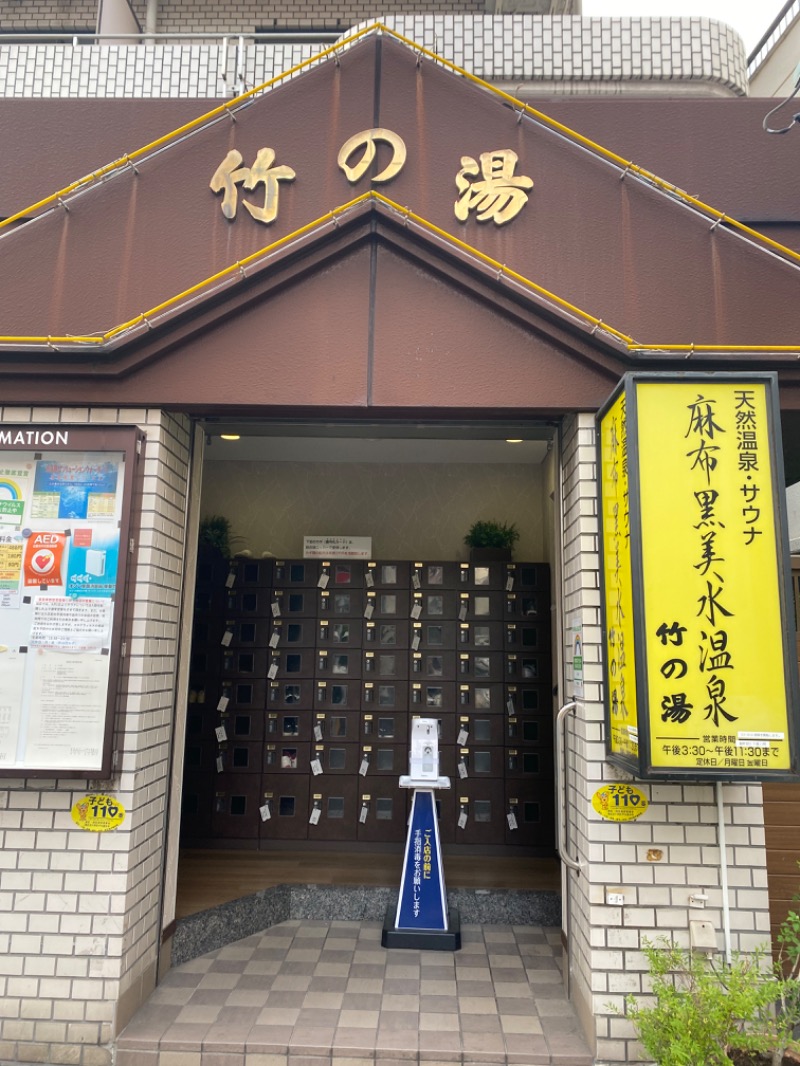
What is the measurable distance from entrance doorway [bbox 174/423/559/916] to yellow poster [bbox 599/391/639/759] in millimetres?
2552

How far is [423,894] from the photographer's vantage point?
452 centimetres

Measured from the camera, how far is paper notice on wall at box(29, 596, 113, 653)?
3.54m

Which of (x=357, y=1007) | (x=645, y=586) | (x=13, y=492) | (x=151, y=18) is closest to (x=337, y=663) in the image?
(x=357, y=1007)

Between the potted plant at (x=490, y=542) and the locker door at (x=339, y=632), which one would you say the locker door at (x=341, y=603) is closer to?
the locker door at (x=339, y=632)

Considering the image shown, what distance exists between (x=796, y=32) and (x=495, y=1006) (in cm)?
793

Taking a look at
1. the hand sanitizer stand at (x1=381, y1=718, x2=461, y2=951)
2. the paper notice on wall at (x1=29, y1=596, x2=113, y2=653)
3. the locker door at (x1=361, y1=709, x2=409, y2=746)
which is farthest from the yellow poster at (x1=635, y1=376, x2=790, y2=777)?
the locker door at (x1=361, y1=709, x2=409, y2=746)

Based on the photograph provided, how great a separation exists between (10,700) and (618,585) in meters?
3.14

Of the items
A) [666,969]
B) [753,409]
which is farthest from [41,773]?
[753,409]

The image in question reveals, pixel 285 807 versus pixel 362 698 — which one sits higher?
pixel 362 698

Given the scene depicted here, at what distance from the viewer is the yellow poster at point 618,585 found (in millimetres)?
3170

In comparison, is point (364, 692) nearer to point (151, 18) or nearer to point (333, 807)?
point (333, 807)

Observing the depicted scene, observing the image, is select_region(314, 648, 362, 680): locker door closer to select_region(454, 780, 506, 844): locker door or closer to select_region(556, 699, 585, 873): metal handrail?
select_region(454, 780, 506, 844): locker door

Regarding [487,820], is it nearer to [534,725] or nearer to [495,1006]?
[534,725]

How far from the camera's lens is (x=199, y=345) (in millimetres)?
3752
